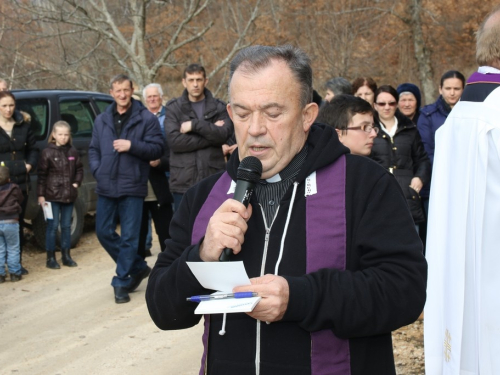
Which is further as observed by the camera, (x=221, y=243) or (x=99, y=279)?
(x=99, y=279)

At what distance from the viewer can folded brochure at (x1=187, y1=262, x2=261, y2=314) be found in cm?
207

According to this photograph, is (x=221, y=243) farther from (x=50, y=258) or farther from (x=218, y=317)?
(x=50, y=258)

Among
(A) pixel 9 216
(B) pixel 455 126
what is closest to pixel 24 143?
(A) pixel 9 216

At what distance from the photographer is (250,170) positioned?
235cm

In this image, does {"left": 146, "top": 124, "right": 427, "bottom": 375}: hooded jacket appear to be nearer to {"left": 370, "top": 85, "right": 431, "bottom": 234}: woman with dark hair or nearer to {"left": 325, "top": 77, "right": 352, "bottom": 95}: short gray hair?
{"left": 370, "top": 85, "right": 431, "bottom": 234}: woman with dark hair

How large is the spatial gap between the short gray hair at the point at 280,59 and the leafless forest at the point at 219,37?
11.2 m

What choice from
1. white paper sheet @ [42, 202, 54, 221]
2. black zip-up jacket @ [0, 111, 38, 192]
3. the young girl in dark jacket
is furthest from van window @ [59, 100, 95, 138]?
white paper sheet @ [42, 202, 54, 221]

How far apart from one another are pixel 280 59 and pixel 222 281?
0.82 m

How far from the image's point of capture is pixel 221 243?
219cm

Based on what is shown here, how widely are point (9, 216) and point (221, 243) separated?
6680 millimetres

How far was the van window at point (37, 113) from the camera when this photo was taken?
942 centimetres

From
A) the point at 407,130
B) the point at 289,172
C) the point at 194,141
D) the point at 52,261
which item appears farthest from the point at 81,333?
the point at 289,172

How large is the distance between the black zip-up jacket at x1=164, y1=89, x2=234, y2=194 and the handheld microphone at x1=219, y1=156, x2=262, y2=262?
5.05 m

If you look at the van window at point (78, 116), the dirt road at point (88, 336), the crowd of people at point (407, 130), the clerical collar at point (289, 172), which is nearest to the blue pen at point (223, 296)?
the clerical collar at point (289, 172)
